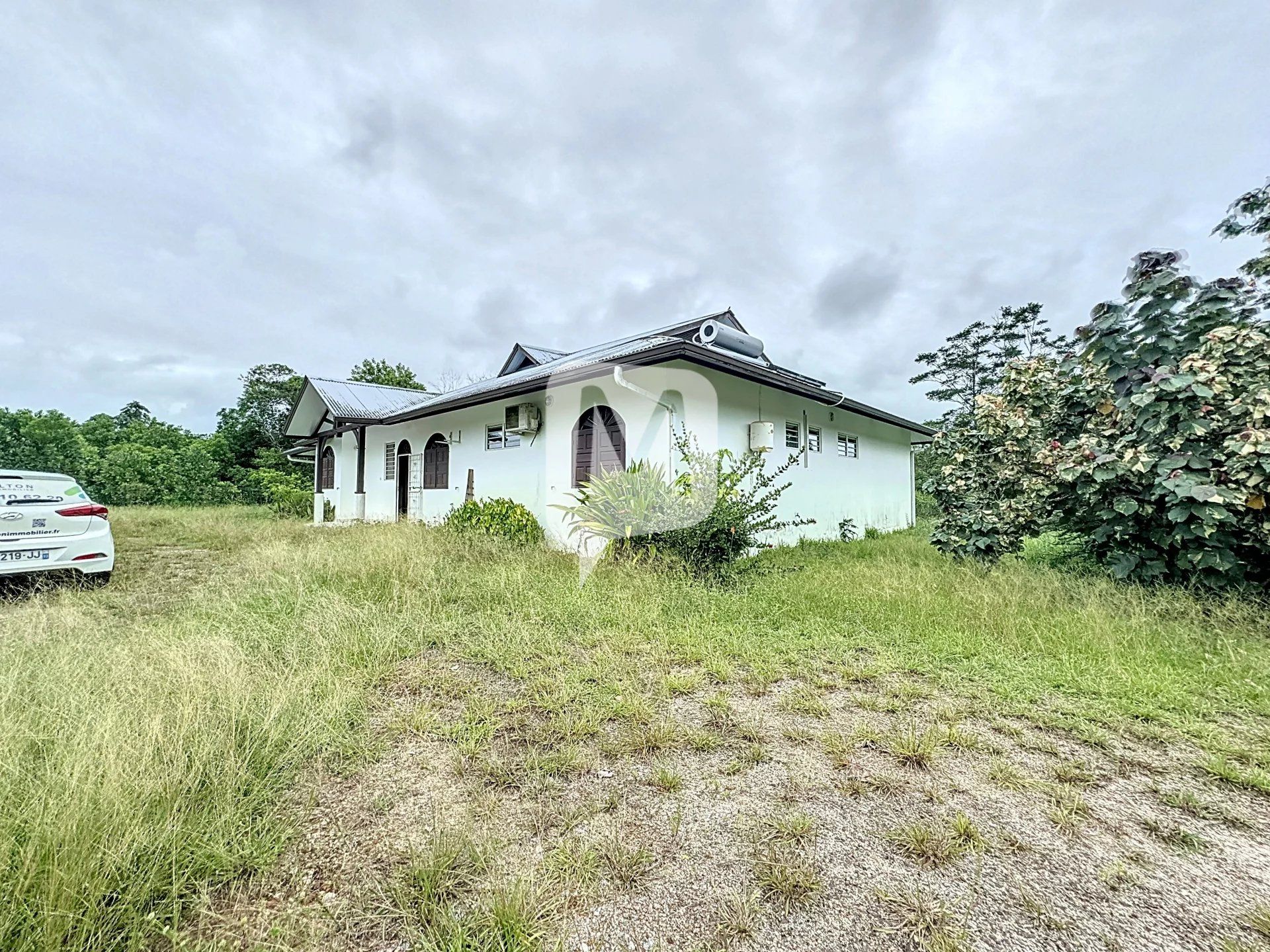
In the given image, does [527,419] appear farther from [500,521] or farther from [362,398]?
[362,398]

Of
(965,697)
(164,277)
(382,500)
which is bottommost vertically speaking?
(965,697)

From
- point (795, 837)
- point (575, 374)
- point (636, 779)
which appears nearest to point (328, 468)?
point (575, 374)

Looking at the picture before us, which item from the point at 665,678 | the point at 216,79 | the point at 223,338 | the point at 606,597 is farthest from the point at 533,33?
the point at 223,338

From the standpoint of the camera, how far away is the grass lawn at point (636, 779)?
4.48 feet

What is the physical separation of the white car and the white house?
508 cm


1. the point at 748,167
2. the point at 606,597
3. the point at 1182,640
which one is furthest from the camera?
the point at 748,167

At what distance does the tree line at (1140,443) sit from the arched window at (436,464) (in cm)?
937

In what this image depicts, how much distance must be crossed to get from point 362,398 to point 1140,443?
1674 centimetres

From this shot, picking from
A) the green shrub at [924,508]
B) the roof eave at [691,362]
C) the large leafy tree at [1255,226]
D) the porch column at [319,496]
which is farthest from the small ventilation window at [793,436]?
the porch column at [319,496]

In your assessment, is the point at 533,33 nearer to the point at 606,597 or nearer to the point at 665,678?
the point at 606,597

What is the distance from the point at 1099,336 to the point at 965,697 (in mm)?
4309

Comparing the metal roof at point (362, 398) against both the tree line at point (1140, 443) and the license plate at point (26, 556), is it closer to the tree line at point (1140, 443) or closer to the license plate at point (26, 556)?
the license plate at point (26, 556)

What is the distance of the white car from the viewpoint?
4.93 meters

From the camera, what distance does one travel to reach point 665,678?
3.06m
